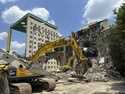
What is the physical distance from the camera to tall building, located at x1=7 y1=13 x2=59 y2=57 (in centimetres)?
7050

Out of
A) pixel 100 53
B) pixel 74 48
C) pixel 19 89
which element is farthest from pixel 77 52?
pixel 100 53

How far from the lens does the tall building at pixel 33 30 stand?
7050 cm

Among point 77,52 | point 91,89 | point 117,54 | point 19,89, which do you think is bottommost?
point 91,89

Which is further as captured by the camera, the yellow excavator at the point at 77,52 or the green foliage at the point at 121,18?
the yellow excavator at the point at 77,52

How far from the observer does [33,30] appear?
2862 inches

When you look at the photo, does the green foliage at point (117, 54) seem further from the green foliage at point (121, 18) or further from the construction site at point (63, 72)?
the green foliage at point (121, 18)

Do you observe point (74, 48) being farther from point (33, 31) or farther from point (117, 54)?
point (33, 31)

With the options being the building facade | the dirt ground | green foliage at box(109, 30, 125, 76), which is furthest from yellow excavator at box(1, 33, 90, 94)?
the building facade

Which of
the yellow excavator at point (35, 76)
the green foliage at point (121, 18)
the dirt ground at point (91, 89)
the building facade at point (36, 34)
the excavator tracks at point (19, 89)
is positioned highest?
the building facade at point (36, 34)

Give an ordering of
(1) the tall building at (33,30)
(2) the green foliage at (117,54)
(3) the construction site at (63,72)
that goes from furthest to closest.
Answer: (1) the tall building at (33,30) < (2) the green foliage at (117,54) < (3) the construction site at (63,72)

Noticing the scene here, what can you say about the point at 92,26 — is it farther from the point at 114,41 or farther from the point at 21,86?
the point at 21,86

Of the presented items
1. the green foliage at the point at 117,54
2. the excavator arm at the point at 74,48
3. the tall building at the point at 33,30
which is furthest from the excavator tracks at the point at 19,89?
the tall building at the point at 33,30

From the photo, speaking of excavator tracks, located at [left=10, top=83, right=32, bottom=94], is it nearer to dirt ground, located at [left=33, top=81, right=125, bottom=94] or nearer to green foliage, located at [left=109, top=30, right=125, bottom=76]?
dirt ground, located at [left=33, top=81, right=125, bottom=94]

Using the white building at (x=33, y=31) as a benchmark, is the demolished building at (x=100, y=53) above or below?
below
